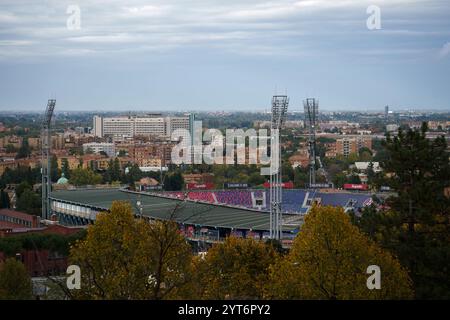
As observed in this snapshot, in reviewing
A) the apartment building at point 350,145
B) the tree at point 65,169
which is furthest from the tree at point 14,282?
the apartment building at point 350,145

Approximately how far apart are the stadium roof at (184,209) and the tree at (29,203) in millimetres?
710

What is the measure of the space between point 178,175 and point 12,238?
24.0 m

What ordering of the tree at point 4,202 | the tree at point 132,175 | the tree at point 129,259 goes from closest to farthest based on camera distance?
1. the tree at point 129,259
2. the tree at point 4,202
3. the tree at point 132,175

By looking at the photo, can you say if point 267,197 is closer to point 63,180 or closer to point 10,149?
point 63,180

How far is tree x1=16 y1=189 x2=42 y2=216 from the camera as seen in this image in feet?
112

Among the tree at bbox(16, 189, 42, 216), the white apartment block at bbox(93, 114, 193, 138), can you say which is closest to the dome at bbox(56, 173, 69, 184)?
the tree at bbox(16, 189, 42, 216)

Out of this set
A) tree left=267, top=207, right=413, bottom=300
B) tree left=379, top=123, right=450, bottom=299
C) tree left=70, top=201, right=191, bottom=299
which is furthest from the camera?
tree left=379, top=123, right=450, bottom=299

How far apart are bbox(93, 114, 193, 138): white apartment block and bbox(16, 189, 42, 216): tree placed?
195 ft

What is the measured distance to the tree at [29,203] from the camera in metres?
34.2

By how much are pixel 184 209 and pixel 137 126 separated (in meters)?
75.7

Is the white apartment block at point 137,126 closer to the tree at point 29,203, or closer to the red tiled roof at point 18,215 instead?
the tree at point 29,203

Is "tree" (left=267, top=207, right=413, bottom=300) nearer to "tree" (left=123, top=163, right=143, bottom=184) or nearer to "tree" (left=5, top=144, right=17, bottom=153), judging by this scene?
"tree" (left=123, top=163, right=143, bottom=184)

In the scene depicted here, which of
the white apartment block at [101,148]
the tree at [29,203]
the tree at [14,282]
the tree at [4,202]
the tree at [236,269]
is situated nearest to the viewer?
the tree at [14,282]
